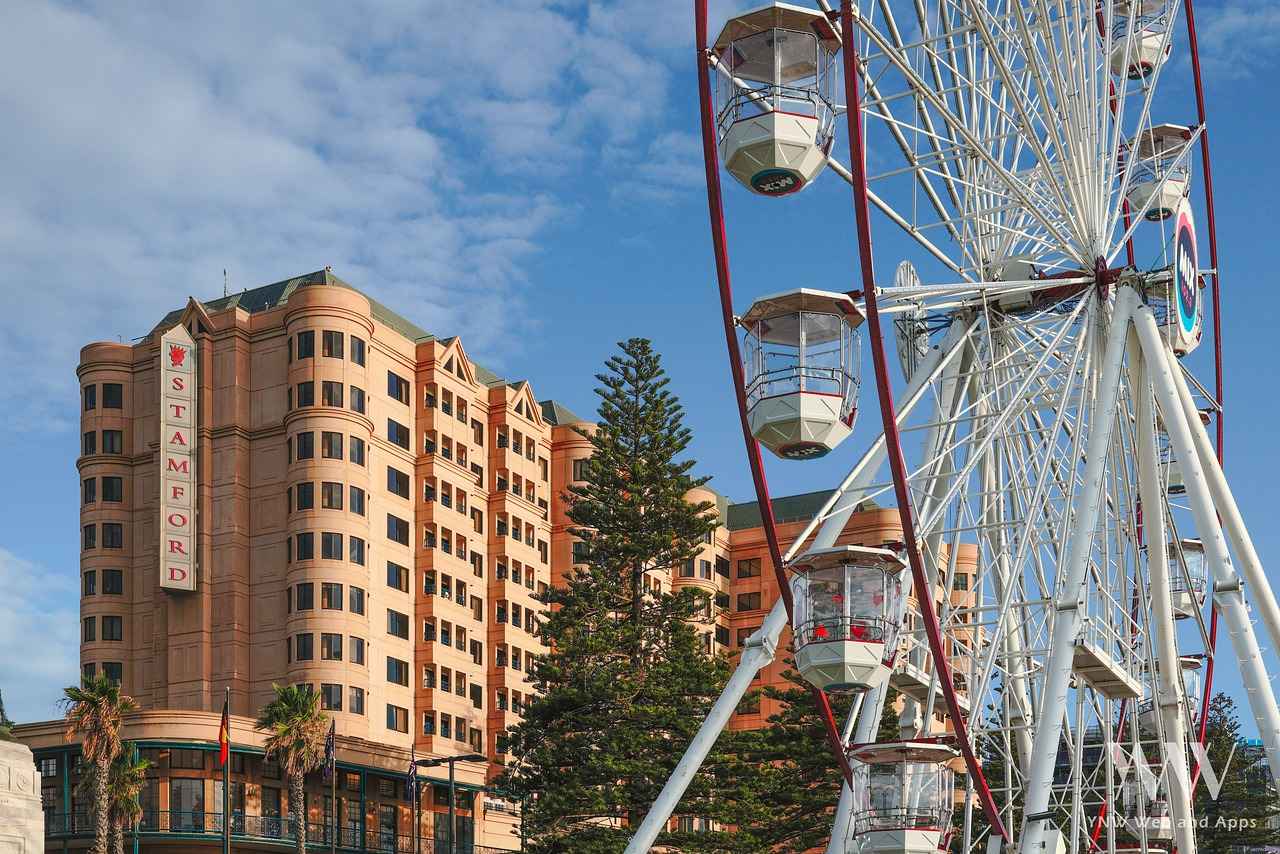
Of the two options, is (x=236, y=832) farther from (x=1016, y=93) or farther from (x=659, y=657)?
(x=1016, y=93)

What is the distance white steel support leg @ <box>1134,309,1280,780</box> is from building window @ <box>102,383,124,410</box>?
214ft

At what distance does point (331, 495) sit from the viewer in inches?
3167

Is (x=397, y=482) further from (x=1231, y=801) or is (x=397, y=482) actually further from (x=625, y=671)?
(x=1231, y=801)

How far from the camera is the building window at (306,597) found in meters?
78.4

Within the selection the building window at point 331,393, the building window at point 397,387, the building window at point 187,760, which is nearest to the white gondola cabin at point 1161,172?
the building window at point 187,760

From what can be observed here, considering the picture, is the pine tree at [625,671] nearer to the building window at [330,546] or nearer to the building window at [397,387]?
the building window at [330,546]

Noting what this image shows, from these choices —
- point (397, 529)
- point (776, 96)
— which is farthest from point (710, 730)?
point (397, 529)

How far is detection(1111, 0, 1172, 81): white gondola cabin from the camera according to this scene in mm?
35588

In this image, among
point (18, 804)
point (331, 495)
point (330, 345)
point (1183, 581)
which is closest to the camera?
point (18, 804)

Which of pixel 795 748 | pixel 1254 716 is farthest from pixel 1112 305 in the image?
pixel 795 748

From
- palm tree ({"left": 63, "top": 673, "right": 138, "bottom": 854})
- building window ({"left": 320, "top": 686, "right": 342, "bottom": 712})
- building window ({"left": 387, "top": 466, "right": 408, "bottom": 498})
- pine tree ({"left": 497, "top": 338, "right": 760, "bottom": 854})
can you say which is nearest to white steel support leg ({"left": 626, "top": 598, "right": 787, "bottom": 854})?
pine tree ({"left": 497, "top": 338, "right": 760, "bottom": 854})

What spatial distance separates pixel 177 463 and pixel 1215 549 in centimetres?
6092

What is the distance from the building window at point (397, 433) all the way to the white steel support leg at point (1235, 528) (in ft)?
190

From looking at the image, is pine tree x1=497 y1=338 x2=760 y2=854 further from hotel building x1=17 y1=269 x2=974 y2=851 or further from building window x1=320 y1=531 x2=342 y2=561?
building window x1=320 y1=531 x2=342 y2=561
